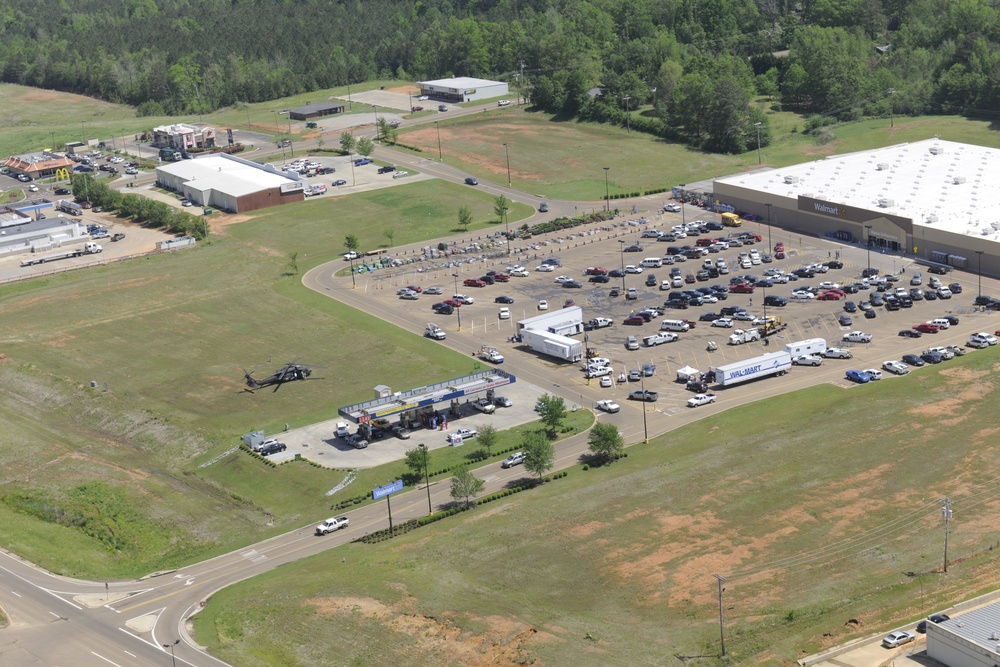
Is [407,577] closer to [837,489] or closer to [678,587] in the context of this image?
[678,587]

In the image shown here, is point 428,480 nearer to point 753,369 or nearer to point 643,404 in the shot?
point 643,404

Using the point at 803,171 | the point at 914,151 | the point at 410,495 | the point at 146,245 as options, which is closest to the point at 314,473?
the point at 410,495

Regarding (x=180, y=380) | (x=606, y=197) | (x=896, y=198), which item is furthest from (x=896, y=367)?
(x=606, y=197)

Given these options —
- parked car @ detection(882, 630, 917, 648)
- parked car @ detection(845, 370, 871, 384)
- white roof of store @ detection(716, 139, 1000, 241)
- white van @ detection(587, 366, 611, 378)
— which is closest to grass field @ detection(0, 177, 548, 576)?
white van @ detection(587, 366, 611, 378)

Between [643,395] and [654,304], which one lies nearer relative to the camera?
[643,395]

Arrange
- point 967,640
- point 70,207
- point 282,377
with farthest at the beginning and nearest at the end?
point 70,207 → point 282,377 → point 967,640

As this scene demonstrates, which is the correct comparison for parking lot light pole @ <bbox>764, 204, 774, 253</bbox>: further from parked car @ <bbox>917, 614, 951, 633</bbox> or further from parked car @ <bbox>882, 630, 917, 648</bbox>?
parked car @ <bbox>882, 630, 917, 648</bbox>
